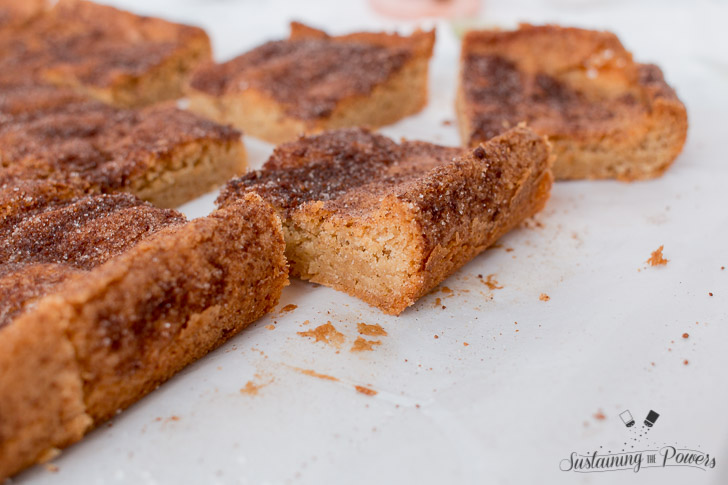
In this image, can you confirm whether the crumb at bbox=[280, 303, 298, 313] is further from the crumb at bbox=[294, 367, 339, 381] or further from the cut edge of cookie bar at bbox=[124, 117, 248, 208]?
the cut edge of cookie bar at bbox=[124, 117, 248, 208]

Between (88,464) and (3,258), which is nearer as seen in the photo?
(88,464)

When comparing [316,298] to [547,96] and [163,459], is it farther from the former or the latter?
[547,96]

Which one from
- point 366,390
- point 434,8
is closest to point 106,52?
point 434,8

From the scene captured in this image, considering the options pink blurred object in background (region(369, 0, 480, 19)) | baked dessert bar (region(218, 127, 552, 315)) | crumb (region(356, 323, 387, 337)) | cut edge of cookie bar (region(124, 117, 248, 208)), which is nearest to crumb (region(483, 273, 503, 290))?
baked dessert bar (region(218, 127, 552, 315))

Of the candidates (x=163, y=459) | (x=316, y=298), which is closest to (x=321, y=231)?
(x=316, y=298)

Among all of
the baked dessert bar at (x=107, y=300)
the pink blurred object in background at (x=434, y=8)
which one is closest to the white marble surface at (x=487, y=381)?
the baked dessert bar at (x=107, y=300)

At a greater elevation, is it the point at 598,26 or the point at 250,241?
the point at 598,26

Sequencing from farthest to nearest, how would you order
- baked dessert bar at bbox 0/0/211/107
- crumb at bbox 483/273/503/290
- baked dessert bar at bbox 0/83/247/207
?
baked dessert bar at bbox 0/0/211/107 < baked dessert bar at bbox 0/83/247/207 < crumb at bbox 483/273/503/290
